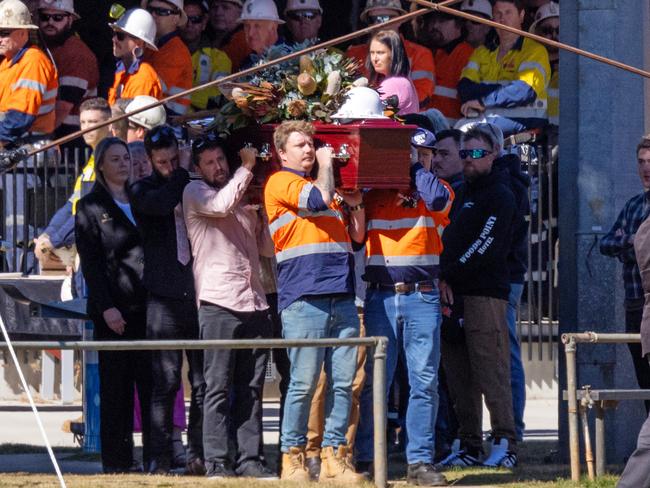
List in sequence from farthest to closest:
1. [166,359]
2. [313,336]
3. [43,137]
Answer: [43,137] → [166,359] → [313,336]

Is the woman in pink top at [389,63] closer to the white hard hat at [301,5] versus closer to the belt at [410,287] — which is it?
the belt at [410,287]

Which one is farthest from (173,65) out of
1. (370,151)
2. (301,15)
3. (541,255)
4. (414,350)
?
(414,350)

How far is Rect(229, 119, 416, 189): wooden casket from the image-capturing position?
870 cm

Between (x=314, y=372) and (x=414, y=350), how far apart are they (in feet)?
1.94

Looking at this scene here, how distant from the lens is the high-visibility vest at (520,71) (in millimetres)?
12852

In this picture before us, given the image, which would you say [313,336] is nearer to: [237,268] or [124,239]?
[237,268]

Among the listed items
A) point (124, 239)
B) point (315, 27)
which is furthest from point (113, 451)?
point (315, 27)

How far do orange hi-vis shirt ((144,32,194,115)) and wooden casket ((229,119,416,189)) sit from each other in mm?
4264

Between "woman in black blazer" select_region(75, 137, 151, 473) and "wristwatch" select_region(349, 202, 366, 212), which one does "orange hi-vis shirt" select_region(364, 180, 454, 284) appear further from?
"woman in black blazer" select_region(75, 137, 151, 473)

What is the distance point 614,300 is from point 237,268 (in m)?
2.49

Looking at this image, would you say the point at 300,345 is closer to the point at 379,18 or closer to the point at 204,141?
the point at 204,141

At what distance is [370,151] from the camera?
8.70 metres

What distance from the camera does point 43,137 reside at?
1298cm

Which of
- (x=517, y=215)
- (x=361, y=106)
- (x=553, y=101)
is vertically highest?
(x=553, y=101)
